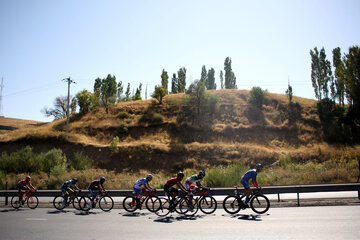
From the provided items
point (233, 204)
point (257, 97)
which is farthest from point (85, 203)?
point (257, 97)

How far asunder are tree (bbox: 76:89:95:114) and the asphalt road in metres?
41.6

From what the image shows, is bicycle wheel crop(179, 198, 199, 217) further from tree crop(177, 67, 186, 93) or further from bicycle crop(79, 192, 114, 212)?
tree crop(177, 67, 186, 93)

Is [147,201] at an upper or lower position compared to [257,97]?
lower

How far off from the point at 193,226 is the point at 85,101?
1825 inches

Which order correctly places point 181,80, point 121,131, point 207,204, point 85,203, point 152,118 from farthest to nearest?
point 181,80, point 152,118, point 121,131, point 85,203, point 207,204

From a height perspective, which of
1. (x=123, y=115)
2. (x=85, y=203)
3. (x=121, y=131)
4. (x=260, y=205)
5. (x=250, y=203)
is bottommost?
(x=85, y=203)

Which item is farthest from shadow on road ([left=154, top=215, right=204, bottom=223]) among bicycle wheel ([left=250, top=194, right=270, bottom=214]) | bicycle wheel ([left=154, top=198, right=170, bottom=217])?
bicycle wheel ([left=250, top=194, right=270, bottom=214])

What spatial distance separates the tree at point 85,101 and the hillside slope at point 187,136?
6.67ft

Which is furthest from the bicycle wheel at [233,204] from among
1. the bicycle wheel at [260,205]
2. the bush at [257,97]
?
the bush at [257,97]

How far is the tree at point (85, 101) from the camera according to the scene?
1980 inches

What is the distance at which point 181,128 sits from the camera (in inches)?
1633

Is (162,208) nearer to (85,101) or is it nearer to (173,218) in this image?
(173,218)

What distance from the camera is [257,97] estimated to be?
48.0 metres

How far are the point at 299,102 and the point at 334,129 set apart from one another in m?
11.3
